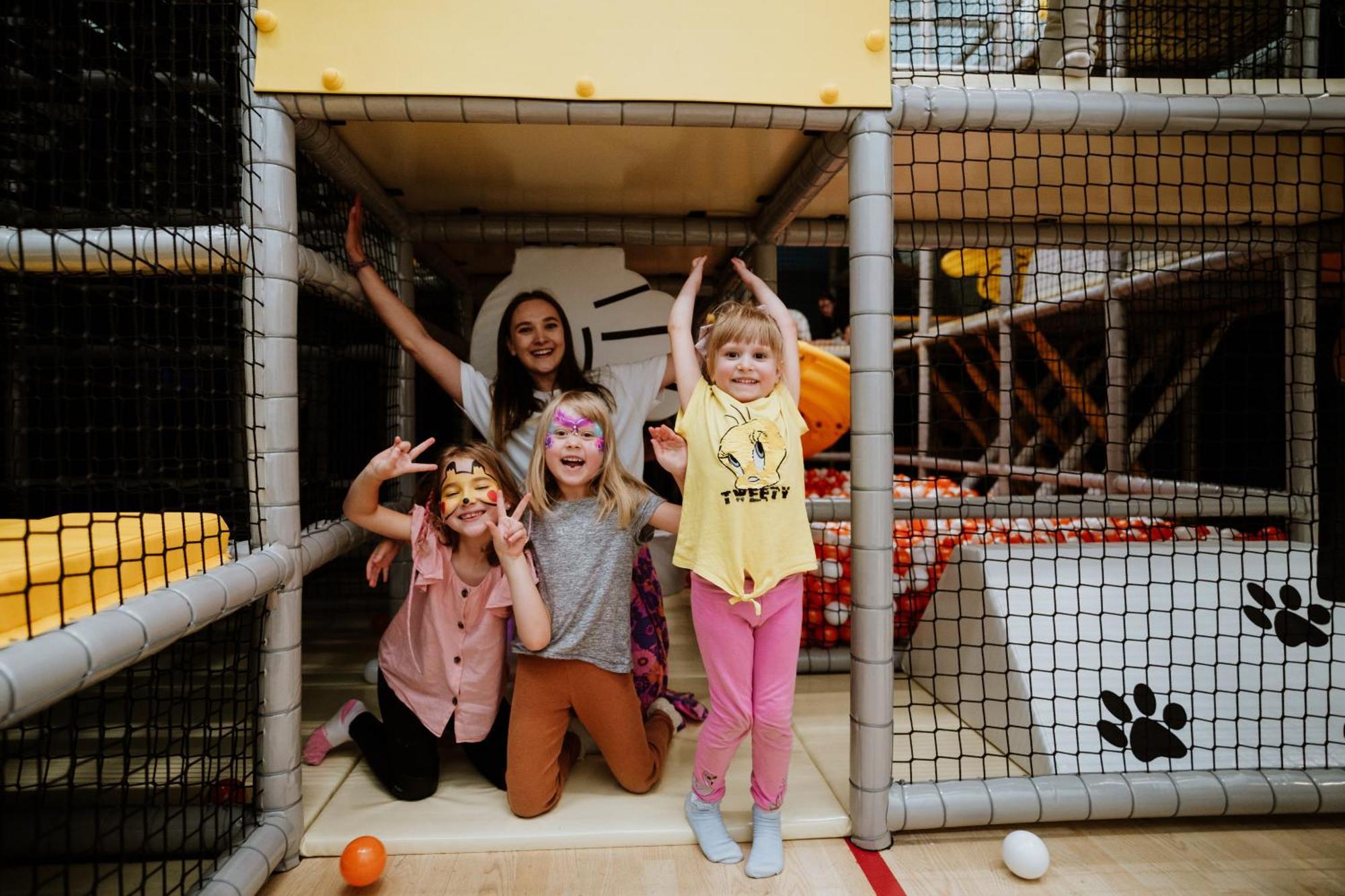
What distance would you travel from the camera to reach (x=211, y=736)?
179 centimetres

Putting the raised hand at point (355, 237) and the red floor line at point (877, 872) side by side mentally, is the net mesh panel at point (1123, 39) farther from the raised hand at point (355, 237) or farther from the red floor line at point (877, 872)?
the red floor line at point (877, 872)

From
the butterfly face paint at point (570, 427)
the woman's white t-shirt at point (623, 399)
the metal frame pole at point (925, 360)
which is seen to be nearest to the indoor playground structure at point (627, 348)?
the woman's white t-shirt at point (623, 399)

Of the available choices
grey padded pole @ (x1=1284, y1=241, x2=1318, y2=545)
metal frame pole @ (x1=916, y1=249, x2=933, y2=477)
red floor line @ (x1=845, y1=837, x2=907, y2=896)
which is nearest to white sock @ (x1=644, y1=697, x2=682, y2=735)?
red floor line @ (x1=845, y1=837, x2=907, y2=896)

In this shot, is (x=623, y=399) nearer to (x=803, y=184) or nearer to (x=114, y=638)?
(x=803, y=184)

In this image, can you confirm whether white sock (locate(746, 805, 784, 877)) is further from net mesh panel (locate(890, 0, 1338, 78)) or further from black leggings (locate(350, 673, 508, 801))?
net mesh panel (locate(890, 0, 1338, 78))

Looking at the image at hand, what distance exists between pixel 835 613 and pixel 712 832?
1.06m

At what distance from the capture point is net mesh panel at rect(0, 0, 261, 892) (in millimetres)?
1083

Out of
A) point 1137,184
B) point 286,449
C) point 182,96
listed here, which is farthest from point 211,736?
point 1137,184

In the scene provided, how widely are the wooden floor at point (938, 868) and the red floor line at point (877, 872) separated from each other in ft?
0.04

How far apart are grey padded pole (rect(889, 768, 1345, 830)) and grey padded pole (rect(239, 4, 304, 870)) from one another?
110 cm

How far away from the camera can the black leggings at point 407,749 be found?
1.58m

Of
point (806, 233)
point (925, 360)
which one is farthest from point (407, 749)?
point (925, 360)

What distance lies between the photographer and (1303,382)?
213 centimetres

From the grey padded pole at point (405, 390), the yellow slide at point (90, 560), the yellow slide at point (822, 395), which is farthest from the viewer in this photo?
the yellow slide at point (822, 395)
